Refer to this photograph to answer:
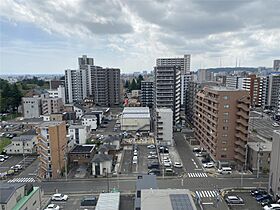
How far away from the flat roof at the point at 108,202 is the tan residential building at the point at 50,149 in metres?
5.59

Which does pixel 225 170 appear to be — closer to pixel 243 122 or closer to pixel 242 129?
pixel 242 129

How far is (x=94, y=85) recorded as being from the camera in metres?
48.2

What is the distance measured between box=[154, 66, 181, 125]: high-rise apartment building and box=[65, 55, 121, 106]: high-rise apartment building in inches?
766

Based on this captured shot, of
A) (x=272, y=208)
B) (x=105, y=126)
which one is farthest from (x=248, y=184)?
(x=105, y=126)

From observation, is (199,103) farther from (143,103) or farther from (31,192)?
(143,103)

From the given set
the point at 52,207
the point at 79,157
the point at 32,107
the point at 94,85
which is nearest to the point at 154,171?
the point at 79,157

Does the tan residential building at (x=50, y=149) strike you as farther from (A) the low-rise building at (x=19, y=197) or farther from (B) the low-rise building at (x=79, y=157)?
(A) the low-rise building at (x=19, y=197)

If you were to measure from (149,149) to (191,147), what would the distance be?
416 cm

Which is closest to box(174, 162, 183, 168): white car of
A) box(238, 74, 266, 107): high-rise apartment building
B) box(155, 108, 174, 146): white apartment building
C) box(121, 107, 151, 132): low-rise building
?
box(155, 108, 174, 146): white apartment building

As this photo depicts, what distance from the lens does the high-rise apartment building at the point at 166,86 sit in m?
28.9

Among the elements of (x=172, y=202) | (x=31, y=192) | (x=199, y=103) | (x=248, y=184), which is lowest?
(x=248, y=184)

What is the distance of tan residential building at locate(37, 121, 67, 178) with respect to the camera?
645 inches

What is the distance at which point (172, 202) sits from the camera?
29.6 feet

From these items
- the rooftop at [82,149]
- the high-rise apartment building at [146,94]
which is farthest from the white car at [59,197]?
the high-rise apartment building at [146,94]
